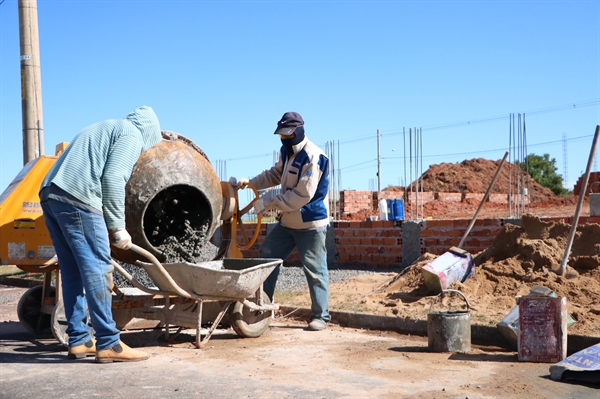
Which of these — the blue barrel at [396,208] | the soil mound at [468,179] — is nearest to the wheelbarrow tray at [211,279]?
the blue barrel at [396,208]

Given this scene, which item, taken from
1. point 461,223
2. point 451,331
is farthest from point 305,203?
point 461,223

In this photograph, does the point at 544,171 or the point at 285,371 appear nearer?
the point at 285,371

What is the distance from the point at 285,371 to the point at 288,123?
251cm

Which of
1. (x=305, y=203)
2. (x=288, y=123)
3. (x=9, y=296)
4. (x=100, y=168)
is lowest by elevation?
(x=9, y=296)

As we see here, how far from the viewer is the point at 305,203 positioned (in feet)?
20.3

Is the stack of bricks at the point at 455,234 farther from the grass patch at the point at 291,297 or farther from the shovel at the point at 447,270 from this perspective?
the grass patch at the point at 291,297

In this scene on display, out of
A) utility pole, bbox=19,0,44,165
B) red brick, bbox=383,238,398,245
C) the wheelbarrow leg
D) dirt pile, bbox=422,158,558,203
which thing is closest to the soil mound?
dirt pile, bbox=422,158,558,203

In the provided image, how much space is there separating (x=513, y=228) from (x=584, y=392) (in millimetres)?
4267

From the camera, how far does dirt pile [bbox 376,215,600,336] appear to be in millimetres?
6434

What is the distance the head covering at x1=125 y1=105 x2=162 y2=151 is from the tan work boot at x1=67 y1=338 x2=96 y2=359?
1510 millimetres

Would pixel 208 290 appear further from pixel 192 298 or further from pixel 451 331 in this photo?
pixel 451 331

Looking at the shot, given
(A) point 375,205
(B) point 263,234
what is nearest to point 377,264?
(B) point 263,234

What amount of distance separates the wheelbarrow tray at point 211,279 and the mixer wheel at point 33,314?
173 cm

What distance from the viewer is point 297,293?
818cm
